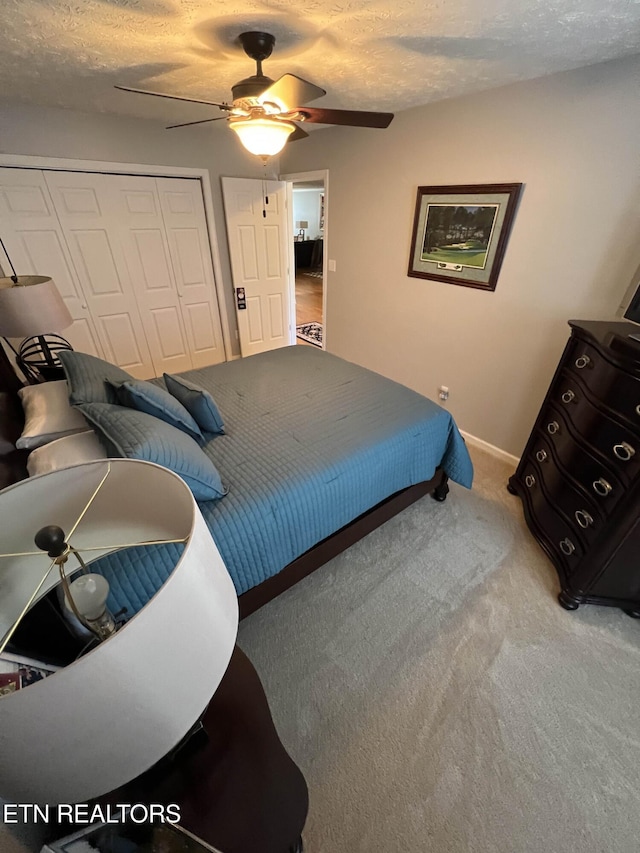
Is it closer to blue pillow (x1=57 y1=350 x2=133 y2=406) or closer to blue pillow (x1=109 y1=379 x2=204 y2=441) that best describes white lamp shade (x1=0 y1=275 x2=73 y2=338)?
blue pillow (x1=57 y1=350 x2=133 y2=406)

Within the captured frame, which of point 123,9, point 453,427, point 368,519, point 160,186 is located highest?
point 123,9

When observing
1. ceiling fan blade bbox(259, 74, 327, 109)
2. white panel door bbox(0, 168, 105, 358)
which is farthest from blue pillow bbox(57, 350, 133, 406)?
white panel door bbox(0, 168, 105, 358)

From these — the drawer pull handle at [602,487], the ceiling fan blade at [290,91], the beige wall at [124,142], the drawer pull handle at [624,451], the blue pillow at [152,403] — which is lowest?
the drawer pull handle at [602,487]

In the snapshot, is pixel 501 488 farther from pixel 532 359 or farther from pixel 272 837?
pixel 272 837

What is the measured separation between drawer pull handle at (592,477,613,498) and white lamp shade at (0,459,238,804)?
1.70 m

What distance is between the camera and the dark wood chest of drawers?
1462mm

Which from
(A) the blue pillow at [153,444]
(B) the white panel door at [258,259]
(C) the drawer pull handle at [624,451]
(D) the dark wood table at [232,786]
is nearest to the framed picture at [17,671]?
(D) the dark wood table at [232,786]

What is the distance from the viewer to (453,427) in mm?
2088

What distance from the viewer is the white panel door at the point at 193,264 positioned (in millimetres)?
Answer: 3324

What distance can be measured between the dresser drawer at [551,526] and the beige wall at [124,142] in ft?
11.7

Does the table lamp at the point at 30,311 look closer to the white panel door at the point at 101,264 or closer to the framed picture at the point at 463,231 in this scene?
the white panel door at the point at 101,264

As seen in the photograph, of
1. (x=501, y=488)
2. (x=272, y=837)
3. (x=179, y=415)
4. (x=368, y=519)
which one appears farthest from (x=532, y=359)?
(x=272, y=837)

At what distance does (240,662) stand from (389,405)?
150 centimetres

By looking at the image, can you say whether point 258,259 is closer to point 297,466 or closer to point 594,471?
point 297,466
